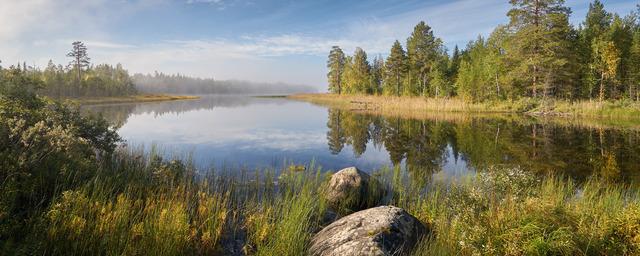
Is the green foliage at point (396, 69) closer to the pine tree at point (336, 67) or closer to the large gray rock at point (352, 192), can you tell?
the pine tree at point (336, 67)

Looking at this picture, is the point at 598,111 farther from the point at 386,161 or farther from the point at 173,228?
the point at 173,228

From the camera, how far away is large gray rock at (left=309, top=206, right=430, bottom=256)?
4.96 meters

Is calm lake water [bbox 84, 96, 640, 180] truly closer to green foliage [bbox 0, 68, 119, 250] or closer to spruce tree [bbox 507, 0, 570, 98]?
green foliage [bbox 0, 68, 119, 250]

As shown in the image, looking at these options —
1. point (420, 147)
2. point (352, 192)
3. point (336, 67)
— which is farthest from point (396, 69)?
point (352, 192)

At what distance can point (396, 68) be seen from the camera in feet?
219

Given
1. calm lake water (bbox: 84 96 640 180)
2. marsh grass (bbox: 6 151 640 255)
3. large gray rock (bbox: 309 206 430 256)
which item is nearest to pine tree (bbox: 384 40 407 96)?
calm lake water (bbox: 84 96 640 180)

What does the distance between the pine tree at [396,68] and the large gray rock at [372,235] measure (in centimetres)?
6286

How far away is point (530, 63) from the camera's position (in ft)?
130

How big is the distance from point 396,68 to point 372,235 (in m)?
64.8

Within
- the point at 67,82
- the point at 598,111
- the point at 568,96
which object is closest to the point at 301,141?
the point at 598,111

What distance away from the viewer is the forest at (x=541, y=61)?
132 feet

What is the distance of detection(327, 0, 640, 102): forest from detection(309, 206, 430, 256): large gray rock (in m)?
41.8

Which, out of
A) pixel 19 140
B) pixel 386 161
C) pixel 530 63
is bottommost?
pixel 386 161

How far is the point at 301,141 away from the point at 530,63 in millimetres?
33746
